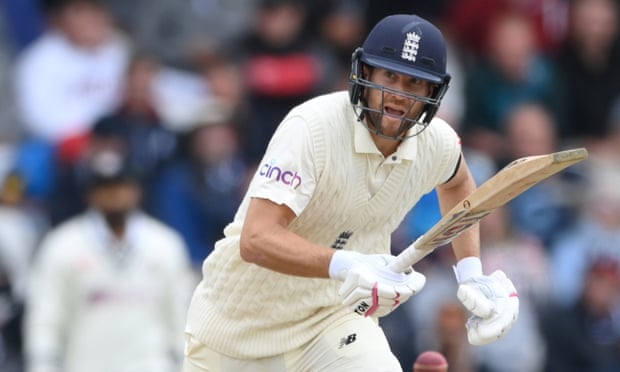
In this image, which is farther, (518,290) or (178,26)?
(178,26)

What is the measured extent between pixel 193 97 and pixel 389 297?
6.45 m

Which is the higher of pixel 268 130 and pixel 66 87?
pixel 66 87

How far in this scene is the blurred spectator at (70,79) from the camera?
11180 millimetres

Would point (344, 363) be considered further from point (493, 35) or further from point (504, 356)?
point (493, 35)

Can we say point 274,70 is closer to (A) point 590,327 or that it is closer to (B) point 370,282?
(A) point 590,327

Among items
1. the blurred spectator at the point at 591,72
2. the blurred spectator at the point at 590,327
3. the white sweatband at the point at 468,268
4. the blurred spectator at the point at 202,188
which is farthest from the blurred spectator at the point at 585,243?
the white sweatband at the point at 468,268

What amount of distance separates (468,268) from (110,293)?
3.88m

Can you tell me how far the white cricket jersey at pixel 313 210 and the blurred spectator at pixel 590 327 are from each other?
4485 millimetres

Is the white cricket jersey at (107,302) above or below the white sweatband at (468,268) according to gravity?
below

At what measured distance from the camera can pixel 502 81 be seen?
11914mm

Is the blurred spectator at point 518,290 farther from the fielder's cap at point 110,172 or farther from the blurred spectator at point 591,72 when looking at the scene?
the fielder's cap at point 110,172

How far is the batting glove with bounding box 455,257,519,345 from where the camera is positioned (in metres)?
5.69

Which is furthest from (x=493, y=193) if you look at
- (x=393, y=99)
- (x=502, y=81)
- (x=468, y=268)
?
(x=502, y=81)

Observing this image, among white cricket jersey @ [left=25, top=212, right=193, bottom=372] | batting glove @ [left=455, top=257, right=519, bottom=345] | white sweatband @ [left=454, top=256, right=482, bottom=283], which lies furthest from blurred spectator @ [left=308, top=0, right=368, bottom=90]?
batting glove @ [left=455, top=257, right=519, bottom=345]
